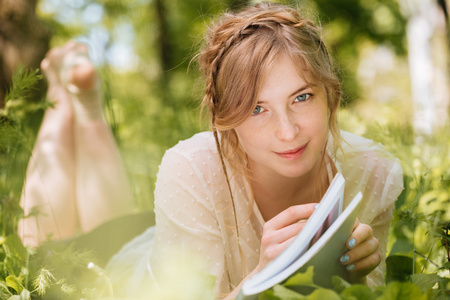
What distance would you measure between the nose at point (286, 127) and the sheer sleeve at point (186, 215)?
1.34 feet

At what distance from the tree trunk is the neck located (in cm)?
215

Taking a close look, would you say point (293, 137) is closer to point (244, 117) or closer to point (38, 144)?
point (244, 117)

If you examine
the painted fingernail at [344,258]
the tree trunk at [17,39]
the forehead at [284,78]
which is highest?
the tree trunk at [17,39]

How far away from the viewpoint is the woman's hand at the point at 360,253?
2.97 feet

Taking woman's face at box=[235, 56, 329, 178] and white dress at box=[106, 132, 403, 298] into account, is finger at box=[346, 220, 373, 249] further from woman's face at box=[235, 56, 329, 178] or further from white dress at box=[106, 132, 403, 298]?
white dress at box=[106, 132, 403, 298]

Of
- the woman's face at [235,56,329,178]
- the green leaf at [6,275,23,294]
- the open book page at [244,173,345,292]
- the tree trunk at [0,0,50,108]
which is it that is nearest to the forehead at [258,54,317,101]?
the woman's face at [235,56,329,178]

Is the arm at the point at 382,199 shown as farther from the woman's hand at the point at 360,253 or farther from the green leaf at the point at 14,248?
the green leaf at the point at 14,248

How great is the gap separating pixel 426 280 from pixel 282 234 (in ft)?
0.96

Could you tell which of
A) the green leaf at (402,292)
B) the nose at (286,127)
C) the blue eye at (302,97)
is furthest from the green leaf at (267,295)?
the blue eye at (302,97)

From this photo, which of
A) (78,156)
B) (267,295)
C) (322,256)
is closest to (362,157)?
(322,256)

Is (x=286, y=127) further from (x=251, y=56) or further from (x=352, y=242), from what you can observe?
(x=352, y=242)

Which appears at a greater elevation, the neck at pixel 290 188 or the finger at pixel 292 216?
the finger at pixel 292 216

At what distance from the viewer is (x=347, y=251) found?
0.92 m

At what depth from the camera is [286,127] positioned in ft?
3.73
